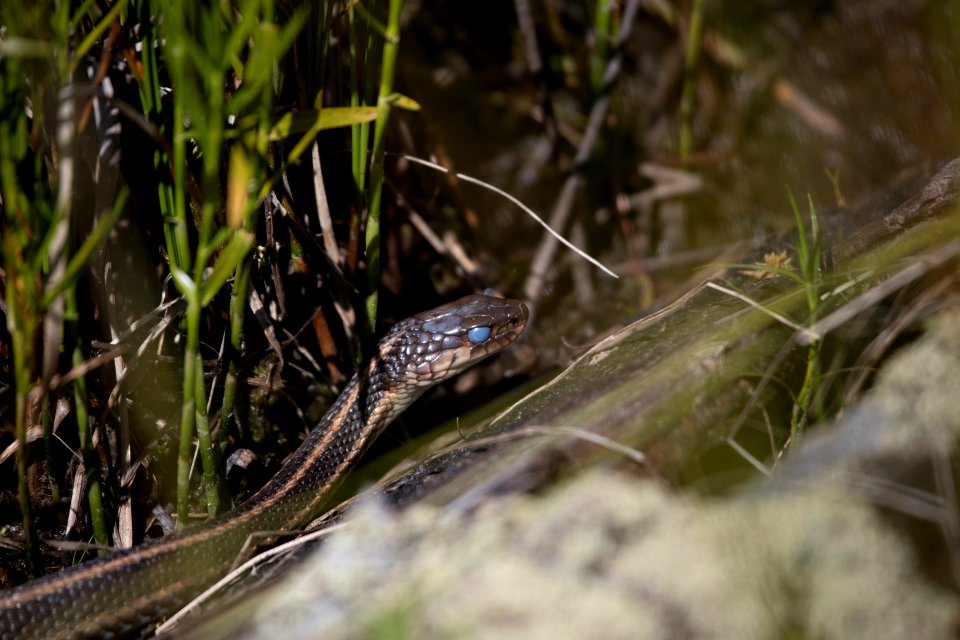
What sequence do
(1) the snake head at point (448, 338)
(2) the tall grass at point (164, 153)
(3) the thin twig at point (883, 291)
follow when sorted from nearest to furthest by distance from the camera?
1. (2) the tall grass at point (164, 153)
2. (3) the thin twig at point (883, 291)
3. (1) the snake head at point (448, 338)

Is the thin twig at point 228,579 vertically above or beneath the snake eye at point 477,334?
beneath

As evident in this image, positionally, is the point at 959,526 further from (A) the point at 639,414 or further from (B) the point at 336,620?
(B) the point at 336,620

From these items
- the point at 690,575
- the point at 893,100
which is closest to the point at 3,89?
the point at 690,575

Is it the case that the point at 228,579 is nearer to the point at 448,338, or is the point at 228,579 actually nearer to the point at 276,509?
the point at 276,509

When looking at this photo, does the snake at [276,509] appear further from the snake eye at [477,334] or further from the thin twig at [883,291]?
the thin twig at [883,291]

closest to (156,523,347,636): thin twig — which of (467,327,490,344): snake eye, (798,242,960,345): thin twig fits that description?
(467,327,490,344): snake eye

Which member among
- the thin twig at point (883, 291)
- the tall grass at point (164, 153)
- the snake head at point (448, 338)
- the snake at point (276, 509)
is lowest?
the snake at point (276, 509)

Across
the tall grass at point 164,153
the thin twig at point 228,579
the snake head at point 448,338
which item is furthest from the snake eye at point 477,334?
the thin twig at point 228,579

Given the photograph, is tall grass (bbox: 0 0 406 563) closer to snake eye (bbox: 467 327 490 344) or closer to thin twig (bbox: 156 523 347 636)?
thin twig (bbox: 156 523 347 636)

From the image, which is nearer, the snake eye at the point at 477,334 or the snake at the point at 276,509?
the snake at the point at 276,509
